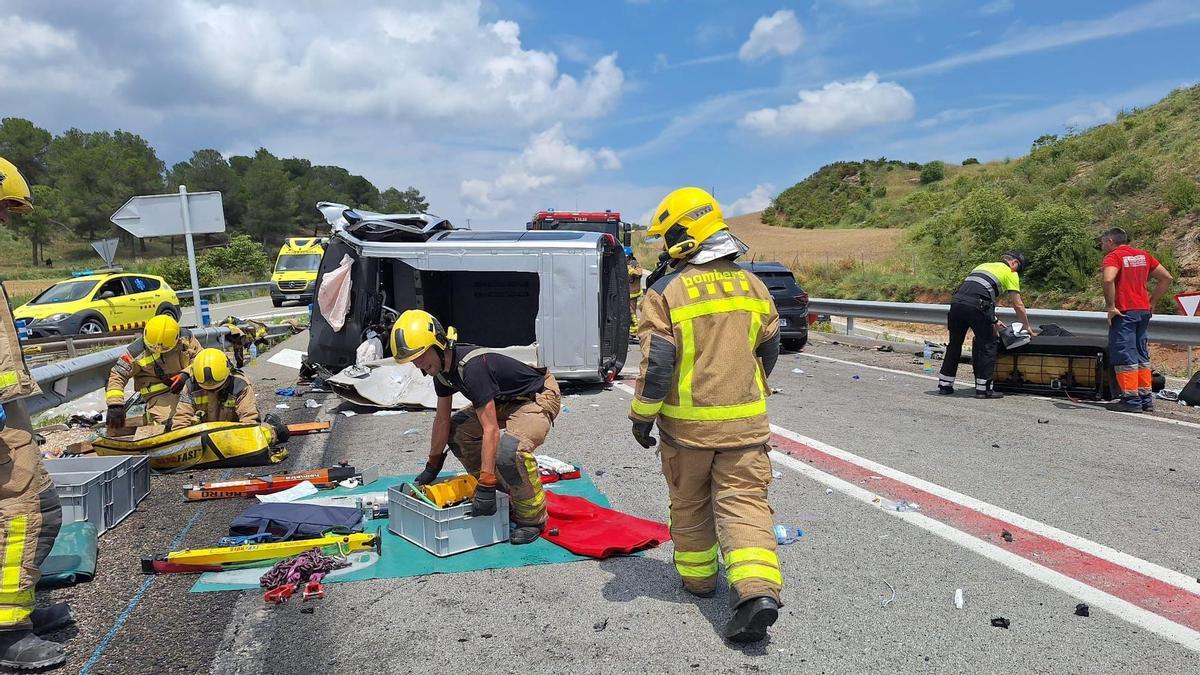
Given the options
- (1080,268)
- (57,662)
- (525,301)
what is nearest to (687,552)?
(57,662)

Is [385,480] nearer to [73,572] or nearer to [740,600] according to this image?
[73,572]

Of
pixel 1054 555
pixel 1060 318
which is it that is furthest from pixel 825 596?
pixel 1060 318

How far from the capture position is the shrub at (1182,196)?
17578 millimetres

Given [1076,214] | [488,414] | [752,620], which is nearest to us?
[752,620]

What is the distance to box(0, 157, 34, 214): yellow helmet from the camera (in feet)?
10.7

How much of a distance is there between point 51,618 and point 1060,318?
1191 cm

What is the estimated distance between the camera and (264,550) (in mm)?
4098

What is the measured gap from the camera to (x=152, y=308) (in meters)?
17.8

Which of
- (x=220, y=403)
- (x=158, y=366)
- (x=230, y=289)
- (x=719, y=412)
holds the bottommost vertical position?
(x=220, y=403)

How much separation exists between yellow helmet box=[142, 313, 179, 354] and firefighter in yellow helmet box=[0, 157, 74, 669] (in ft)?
12.5

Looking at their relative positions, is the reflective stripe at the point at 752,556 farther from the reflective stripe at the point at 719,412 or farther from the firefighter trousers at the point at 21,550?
the firefighter trousers at the point at 21,550

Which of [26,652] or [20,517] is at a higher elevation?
[20,517]

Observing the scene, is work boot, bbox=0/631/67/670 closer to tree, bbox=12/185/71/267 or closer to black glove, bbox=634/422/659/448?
black glove, bbox=634/422/659/448

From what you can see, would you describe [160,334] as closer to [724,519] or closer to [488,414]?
[488,414]
